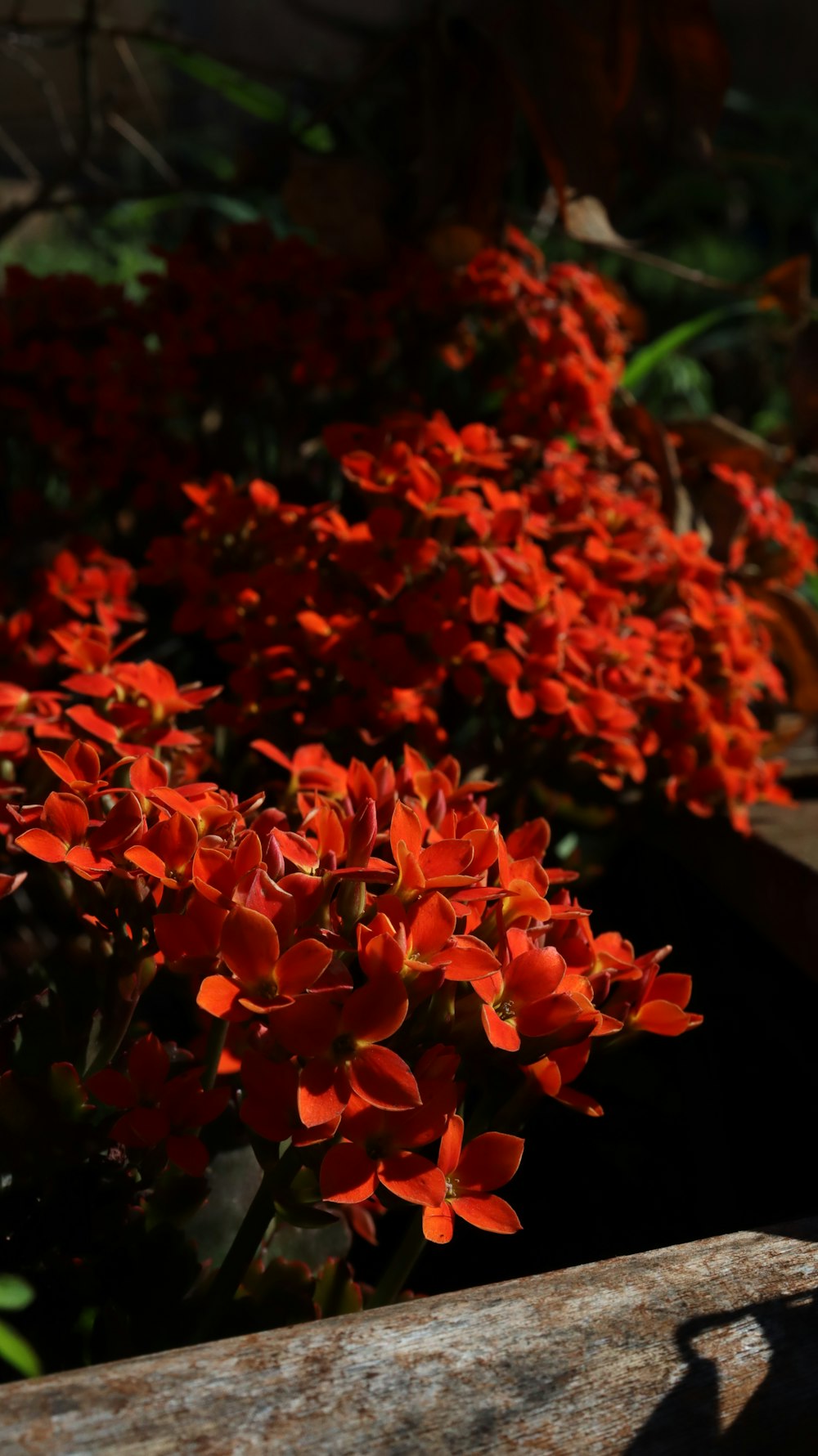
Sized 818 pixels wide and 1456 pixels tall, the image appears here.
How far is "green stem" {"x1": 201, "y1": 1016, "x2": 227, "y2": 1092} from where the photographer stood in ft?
2.46

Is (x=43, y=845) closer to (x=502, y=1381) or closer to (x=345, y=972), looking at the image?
(x=345, y=972)

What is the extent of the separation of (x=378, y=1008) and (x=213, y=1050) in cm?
19

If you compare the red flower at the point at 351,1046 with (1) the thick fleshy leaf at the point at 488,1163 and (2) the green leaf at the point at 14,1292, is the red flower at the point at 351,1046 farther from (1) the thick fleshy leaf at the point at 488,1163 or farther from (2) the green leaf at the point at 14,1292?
(2) the green leaf at the point at 14,1292

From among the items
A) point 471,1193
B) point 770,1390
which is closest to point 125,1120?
point 471,1193

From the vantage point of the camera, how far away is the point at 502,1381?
1.89 ft

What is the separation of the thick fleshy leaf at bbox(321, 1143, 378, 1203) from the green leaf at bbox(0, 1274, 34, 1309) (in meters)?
0.23

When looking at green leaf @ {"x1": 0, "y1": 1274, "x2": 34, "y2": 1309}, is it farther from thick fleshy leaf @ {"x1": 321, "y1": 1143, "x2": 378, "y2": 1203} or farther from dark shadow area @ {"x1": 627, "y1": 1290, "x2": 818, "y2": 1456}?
dark shadow area @ {"x1": 627, "y1": 1290, "x2": 818, "y2": 1456}


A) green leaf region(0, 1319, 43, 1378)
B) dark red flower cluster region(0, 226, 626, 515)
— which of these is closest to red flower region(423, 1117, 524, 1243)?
green leaf region(0, 1319, 43, 1378)

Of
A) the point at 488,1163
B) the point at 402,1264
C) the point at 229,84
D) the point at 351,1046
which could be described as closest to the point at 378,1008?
the point at 351,1046

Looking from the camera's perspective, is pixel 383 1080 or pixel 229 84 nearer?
pixel 383 1080

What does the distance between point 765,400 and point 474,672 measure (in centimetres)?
288

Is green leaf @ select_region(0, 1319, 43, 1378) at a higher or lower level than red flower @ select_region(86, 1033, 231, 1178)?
lower

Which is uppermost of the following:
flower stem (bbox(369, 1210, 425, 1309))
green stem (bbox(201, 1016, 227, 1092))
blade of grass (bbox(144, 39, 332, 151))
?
blade of grass (bbox(144, 39, 332, 151))

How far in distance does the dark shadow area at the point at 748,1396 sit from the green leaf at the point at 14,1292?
0.36 meters
